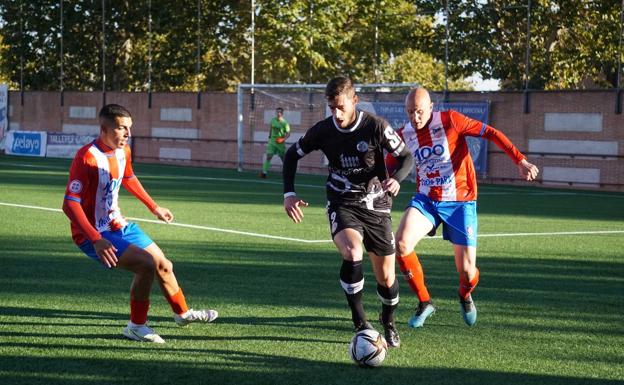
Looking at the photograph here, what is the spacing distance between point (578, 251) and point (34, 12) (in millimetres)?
37595

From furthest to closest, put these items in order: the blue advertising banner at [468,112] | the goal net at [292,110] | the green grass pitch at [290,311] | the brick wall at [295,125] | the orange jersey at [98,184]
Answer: the goal net at [292,110] < the blue advertising banner at [468,112] < the brick wall at [295,125] < the orange jersey at [98,184] < the green grass pitch at [290,311]

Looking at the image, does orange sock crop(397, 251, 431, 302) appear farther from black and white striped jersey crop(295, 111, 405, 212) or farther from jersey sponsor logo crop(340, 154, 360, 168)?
jersey sponsor logo crop(340, 154, 360, 168)

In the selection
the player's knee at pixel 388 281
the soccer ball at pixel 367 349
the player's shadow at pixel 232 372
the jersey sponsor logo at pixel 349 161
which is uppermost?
the jersey sponsor logo at pixel 349 161

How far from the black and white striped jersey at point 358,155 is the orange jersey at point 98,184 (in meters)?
1.39

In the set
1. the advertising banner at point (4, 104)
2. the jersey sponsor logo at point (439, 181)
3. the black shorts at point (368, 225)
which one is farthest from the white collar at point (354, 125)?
the advertising banner at point (4, 104)

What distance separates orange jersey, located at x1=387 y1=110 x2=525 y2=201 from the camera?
345 inches

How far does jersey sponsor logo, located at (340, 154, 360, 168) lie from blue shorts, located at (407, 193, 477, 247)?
1297mm

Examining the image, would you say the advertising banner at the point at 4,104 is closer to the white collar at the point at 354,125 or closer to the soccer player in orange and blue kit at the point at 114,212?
the soccer player in orange and blue kit at the point at 114,212

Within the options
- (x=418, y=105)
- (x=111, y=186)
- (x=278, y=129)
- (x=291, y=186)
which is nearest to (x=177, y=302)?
(x=111, y=186)

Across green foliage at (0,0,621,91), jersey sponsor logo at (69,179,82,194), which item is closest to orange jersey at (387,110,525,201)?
jersey sponsor logo at (69,179,82,194)

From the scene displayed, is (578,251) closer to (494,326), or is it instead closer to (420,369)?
(494,326)

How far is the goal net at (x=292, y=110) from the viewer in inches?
1280

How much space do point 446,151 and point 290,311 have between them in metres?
1.77

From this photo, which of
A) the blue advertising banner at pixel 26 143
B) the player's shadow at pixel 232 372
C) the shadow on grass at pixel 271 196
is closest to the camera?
the player's shadow at pixel 232 372
